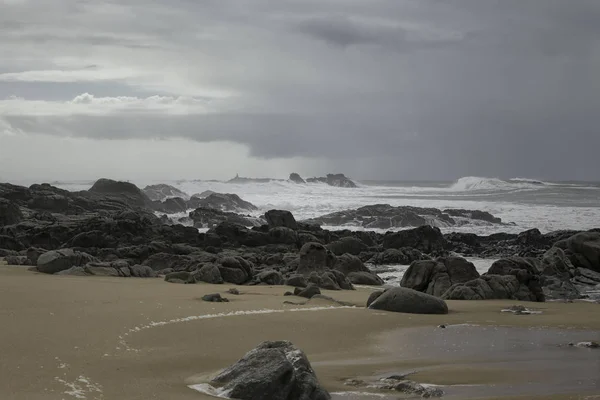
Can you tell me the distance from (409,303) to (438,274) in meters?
4.02

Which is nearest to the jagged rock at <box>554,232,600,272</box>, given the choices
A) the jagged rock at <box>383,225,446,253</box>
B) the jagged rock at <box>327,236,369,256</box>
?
the jagged rock at <box>383,225,446,253</box>

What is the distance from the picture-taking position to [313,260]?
19266 mm

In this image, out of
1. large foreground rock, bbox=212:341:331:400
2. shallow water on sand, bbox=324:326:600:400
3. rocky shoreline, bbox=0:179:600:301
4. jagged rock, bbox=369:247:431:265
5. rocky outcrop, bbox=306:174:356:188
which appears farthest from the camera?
rocky outcrop, bbox=306:174:356:188

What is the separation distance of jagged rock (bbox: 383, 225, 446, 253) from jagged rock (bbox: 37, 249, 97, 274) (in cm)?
1356

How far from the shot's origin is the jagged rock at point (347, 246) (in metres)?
25.5

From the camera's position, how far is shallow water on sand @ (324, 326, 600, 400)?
6.70 m

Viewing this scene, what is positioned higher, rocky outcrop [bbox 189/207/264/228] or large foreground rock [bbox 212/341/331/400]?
large foreground rock [bbox 212/341/331/400]

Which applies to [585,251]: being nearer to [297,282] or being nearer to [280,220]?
[297,282]

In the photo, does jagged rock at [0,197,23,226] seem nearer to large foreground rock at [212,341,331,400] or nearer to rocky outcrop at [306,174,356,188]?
large foreground rock at [212,341,331,400]

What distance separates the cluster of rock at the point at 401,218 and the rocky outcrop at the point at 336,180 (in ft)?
194

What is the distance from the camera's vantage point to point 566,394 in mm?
6340

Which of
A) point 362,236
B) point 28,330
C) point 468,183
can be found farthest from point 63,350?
point 468,183

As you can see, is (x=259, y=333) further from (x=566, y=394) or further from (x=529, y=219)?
(x=529, y=219)

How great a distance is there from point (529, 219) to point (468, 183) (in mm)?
50440
